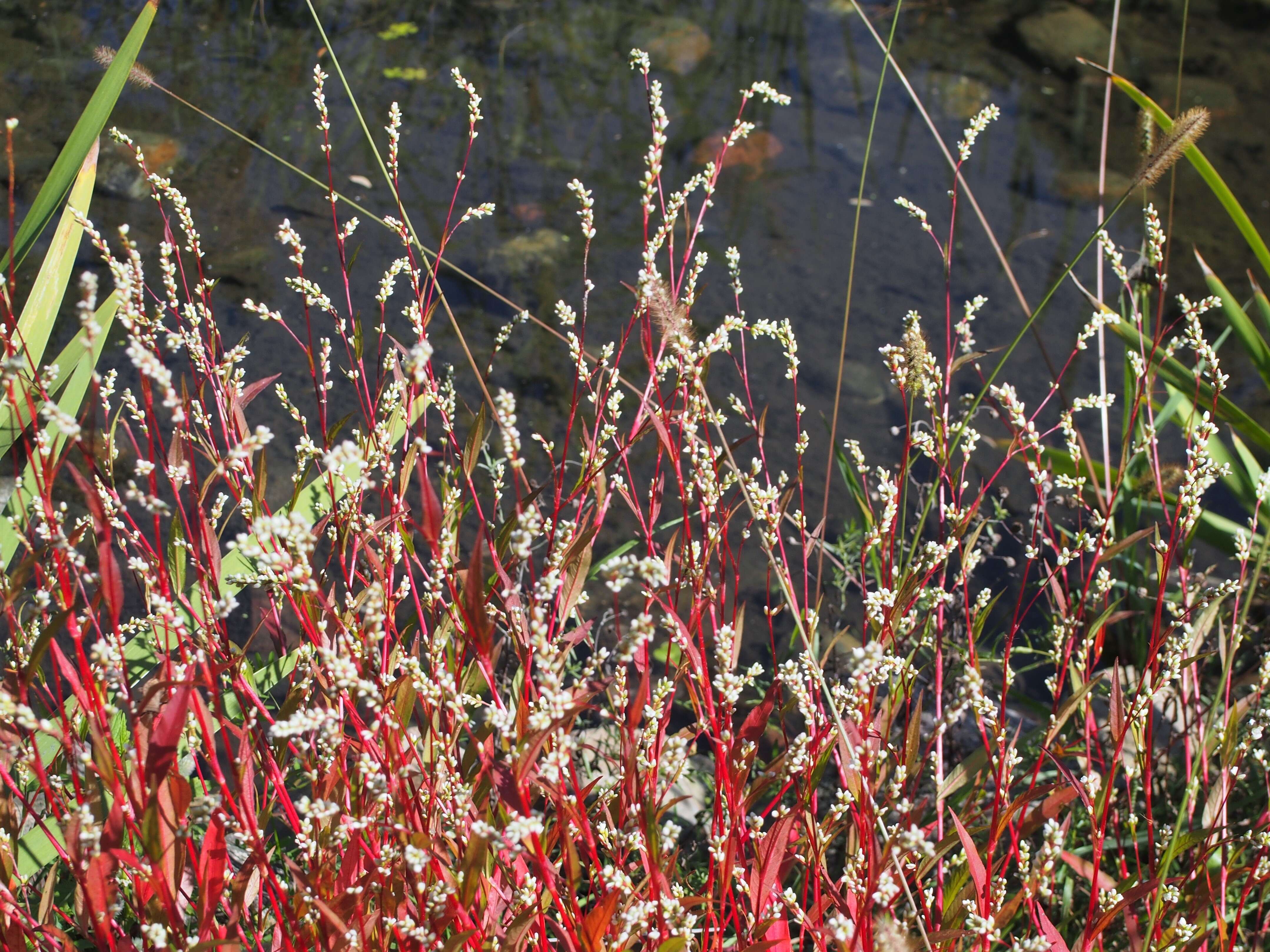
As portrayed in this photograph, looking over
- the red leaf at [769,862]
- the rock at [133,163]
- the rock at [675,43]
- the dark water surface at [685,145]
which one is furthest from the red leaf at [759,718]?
the rock at [675,43]

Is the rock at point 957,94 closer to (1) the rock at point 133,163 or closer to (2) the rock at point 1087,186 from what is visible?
(2) the rock at point 1087,186

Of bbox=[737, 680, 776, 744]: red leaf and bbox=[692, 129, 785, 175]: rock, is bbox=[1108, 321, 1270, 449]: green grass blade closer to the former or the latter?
bbox=[737, 680, 776, 744]: red leaf

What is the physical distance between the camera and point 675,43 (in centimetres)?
492

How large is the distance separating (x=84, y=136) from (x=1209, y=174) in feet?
6.54

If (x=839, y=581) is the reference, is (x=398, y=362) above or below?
above

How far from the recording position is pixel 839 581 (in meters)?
2.22

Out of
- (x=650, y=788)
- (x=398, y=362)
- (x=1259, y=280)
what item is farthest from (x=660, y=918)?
(x=1259, y=280)

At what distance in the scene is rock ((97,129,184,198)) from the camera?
11.9 feet

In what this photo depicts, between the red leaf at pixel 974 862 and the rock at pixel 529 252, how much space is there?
8.98 ft

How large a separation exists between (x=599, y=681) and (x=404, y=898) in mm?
353

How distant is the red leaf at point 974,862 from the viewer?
3.85 ft

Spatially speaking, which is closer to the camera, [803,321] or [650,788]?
[650,788]

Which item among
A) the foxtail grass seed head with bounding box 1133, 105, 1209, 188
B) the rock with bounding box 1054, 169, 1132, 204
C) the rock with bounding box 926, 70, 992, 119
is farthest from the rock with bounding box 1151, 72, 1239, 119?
the foxtail grass seed head with bounding box 1133, 105, 1209, 188

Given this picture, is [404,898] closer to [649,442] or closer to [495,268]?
[649,442]
